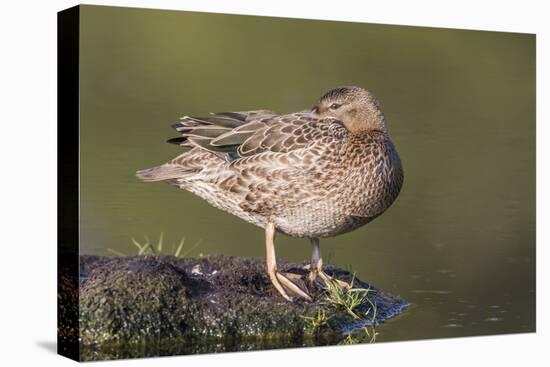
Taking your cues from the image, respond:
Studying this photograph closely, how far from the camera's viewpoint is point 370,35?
9.85 metres

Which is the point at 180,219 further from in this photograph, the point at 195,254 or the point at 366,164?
the point at 366,164

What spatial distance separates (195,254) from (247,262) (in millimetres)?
450

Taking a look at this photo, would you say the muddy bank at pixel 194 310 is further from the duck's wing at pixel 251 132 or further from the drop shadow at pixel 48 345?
the duck's wing at pixel 251 132

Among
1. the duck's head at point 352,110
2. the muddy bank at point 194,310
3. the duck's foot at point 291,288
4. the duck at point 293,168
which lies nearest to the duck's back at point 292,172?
the duck at point 293,168

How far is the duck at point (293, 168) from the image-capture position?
910 centimetres

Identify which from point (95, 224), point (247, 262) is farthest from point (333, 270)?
point (95, 224)

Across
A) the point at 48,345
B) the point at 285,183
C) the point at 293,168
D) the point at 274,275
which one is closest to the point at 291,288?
the point at 274,275

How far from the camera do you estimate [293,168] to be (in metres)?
9.11

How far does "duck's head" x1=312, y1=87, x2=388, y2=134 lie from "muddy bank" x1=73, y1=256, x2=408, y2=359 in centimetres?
135

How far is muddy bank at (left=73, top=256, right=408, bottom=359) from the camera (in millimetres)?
8539

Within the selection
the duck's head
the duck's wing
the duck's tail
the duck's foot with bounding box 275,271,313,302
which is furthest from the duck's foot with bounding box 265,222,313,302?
the duck's head

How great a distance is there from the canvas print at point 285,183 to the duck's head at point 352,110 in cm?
2

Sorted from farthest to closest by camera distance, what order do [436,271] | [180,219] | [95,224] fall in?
1. [436,271]
2. [180,219]
3. [95,224]

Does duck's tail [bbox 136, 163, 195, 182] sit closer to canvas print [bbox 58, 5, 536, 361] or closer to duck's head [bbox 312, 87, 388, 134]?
canvas print [bbox 58, 5, 536, 361]
